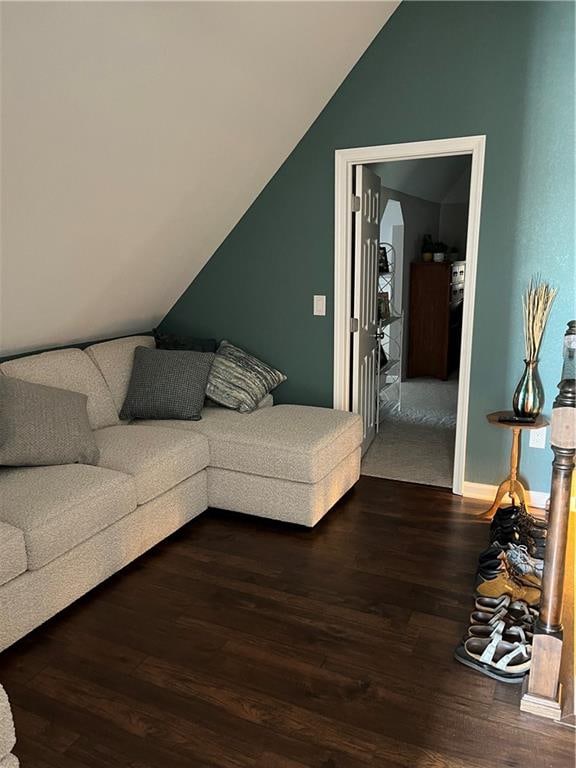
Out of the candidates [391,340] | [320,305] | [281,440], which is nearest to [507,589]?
[281,440]

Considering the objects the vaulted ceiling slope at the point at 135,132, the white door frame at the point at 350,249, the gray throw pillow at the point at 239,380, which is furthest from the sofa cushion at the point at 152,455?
the white door frame at the point at 350,249

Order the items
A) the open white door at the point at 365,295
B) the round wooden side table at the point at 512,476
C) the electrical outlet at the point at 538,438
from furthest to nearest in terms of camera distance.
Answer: the open white door at the point at 365,295
the electrical outlet at the point at 538,438
the round wooden side table at the point at 512,476

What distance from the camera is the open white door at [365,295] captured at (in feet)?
12.4

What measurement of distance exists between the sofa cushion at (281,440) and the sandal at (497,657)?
1145mm

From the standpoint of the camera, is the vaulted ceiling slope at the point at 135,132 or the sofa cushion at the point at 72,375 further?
the sofa cushion at the point at 72,375

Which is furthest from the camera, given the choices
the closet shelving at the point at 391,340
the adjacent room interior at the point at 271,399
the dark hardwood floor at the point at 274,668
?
the closet shelving at the point at 391,340

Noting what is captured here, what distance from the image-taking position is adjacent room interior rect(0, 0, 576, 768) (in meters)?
1.92

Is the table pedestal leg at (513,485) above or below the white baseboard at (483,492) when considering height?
above

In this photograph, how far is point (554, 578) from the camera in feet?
6.36

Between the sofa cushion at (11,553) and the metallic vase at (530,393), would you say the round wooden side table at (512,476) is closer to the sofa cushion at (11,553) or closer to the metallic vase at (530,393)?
the metallic vase at (530,393)

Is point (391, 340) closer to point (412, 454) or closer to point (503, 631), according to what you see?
point (412, 454)

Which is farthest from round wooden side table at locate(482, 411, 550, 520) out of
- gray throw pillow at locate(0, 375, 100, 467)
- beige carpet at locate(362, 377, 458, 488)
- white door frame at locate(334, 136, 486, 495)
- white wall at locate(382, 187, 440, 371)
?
white wall at locate(382, 187, 440, 371)

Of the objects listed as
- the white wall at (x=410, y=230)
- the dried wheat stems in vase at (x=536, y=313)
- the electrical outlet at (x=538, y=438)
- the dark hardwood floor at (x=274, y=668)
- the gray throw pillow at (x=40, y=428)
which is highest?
the white wall at (x=410, y=230)

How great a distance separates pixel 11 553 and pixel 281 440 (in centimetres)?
141
